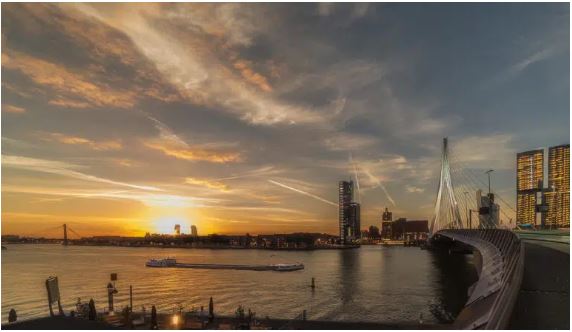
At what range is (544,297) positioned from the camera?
66.8ft

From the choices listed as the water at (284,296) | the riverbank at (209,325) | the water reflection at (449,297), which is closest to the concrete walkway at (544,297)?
the riverbank at (209,325)

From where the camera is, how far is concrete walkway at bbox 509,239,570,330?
1633 cm

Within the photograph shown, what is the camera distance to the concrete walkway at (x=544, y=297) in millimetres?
16328

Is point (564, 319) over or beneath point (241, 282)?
over

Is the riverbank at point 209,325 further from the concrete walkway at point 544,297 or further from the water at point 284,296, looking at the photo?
the water at point 284,296

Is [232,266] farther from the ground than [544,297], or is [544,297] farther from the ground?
[544,297]

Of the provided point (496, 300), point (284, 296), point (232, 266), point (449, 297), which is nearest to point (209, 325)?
point (496, 300)

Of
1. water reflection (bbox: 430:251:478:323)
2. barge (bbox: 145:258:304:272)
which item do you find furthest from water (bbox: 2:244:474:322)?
barge (bbox: 145:258:304:272)

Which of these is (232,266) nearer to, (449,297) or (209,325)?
(449,297)

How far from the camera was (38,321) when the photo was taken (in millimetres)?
25297

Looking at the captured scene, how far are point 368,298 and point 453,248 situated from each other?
120311 millimetres

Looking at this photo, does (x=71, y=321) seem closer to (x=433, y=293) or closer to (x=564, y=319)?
(x=564, y=319)

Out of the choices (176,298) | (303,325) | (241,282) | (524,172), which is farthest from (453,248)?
(303,325)

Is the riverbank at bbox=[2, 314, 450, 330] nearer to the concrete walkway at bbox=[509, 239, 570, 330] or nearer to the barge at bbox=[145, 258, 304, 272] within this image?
the concrete walkway at bbox=[509, 239, 570, 330]
